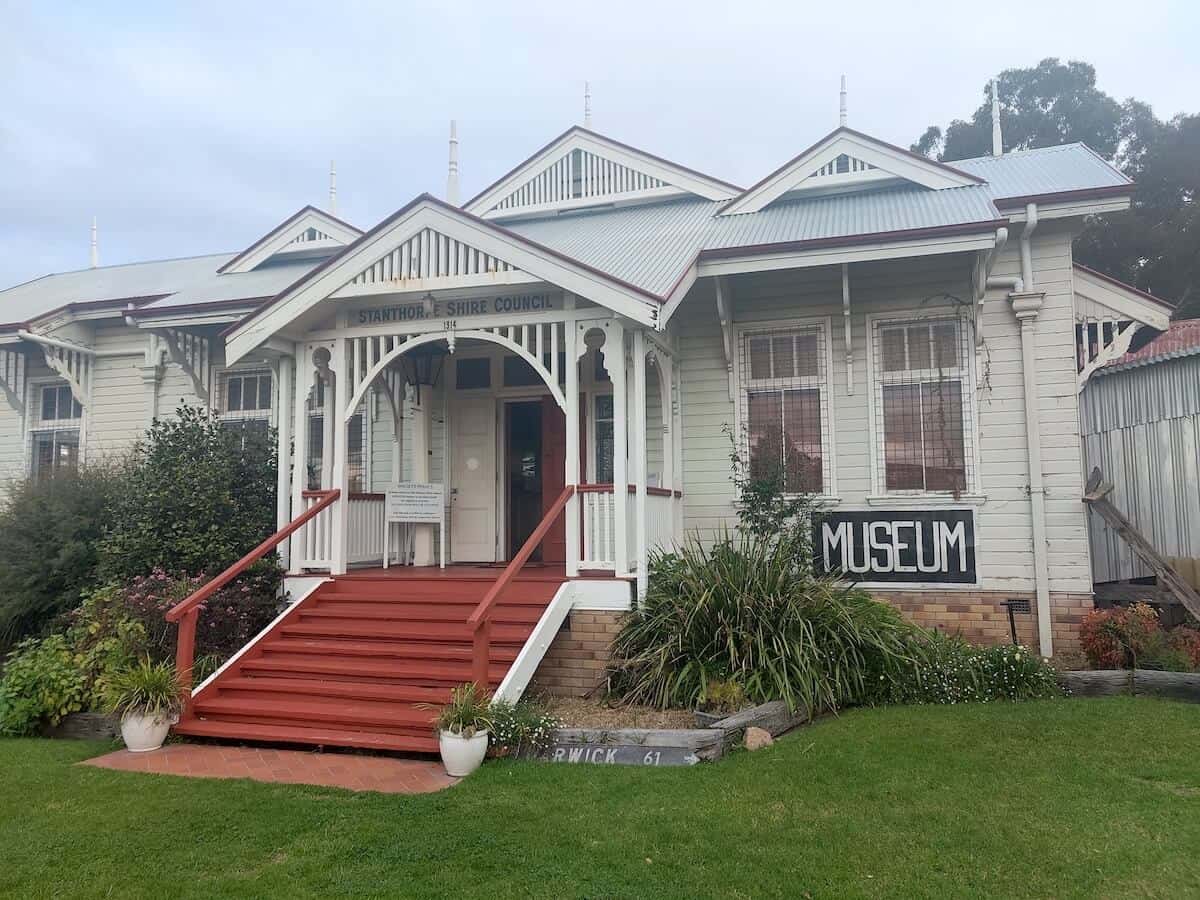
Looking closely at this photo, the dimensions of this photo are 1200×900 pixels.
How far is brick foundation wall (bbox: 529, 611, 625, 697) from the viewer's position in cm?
771

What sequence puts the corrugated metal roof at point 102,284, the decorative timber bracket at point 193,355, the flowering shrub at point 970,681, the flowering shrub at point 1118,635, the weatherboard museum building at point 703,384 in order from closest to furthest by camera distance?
1. the flowering shrub at point 970,681
2. the flowering shrub at point 1118,635
3. the weatherboard museum building at point 703,384
4. the decorative timber bracket at point 193,355
5. the corrugated metal roof at point 102,284

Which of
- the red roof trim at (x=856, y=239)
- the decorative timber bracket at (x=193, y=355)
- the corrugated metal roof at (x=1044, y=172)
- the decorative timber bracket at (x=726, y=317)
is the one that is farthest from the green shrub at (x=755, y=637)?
the decorative timber bracket at (x=193, y=355)

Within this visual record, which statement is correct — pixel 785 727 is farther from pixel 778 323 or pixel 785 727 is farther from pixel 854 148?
pixel 854 148

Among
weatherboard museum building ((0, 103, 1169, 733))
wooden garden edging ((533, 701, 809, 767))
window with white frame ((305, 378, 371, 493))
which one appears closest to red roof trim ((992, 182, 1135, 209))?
weatherboard museum building ((0, 103, 1169, 733))

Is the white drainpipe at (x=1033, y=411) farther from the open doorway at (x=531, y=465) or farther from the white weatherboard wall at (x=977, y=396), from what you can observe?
the open doorway at (x=531, y=465)

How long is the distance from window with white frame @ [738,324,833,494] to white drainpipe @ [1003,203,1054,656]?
2059 millimetres

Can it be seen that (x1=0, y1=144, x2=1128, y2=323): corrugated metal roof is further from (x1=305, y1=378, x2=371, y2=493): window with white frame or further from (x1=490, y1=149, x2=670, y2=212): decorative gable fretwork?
(x1=305, y1=378, x2=371, y2=493): window with white frame

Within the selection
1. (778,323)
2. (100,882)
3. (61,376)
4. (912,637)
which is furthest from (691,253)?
(61,376)

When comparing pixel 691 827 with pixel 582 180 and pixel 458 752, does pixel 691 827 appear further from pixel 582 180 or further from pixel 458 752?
pixel 582 180

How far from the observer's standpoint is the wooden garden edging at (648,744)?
18.9 ft

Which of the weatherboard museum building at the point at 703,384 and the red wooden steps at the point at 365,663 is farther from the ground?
the weatherboard museum building at the point at 703,384

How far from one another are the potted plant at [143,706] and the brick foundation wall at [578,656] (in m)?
3.06

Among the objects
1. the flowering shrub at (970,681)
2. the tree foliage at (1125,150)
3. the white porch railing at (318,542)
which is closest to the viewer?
the flowering shrub at (970,681)

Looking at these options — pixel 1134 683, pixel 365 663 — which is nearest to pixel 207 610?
pixel 365 663
